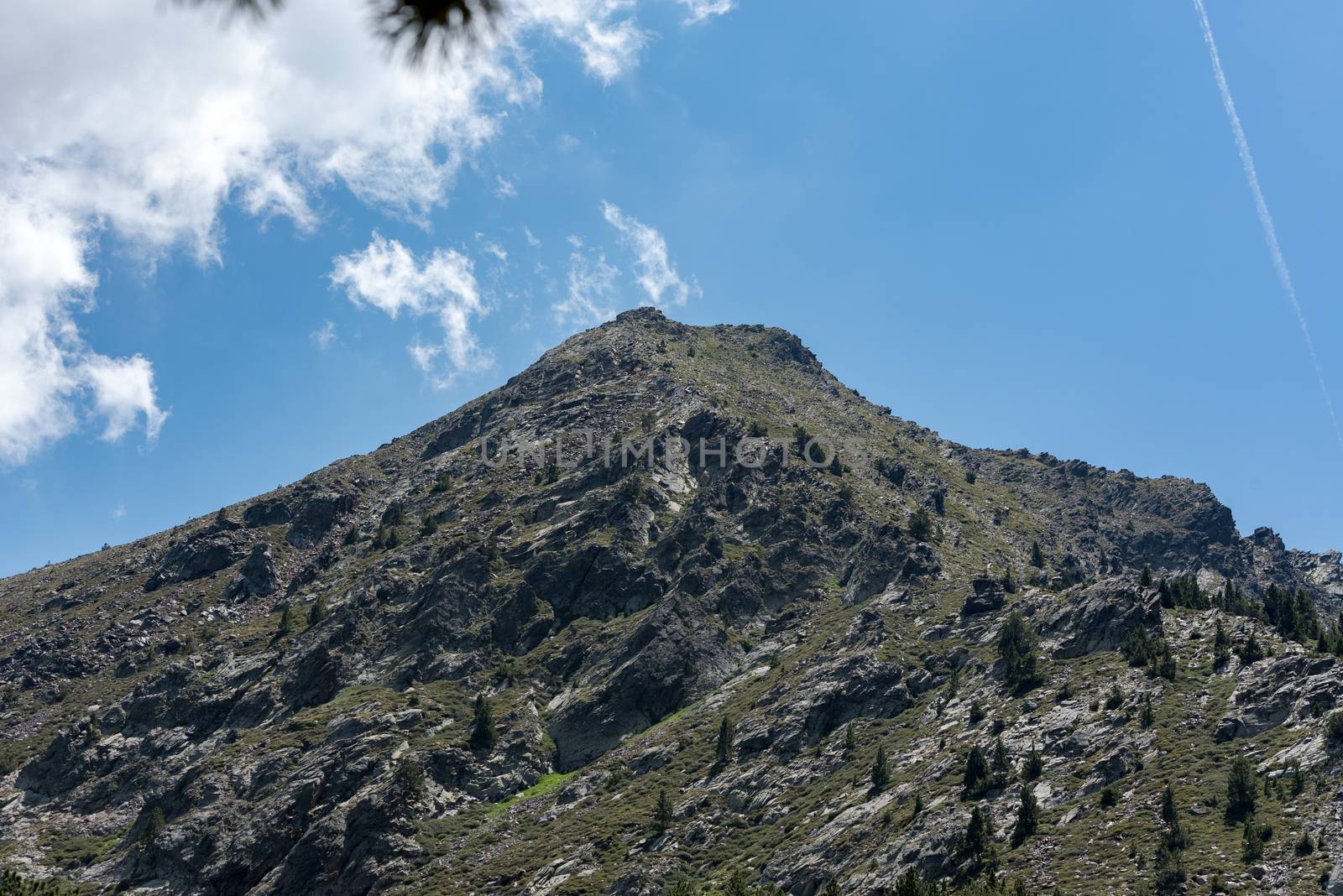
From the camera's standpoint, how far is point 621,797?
367 ft

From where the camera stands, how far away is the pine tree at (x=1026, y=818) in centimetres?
7644

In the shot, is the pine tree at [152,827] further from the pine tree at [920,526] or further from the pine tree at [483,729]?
the pine tree at [920,526]

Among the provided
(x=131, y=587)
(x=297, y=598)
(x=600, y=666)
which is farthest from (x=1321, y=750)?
(x=131, y=587)

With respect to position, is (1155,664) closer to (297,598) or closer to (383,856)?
(383,856)

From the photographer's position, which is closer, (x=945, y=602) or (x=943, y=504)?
(x=945, y=602)

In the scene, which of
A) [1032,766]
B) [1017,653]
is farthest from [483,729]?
[1032,766]

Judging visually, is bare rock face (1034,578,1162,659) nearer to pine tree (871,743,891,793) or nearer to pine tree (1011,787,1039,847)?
pine tree (871,743,891,793)

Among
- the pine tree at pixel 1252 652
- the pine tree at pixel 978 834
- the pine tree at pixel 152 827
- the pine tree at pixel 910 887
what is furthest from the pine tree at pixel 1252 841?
the pine tree at pixel 152 827

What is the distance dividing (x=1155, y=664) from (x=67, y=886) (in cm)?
12485

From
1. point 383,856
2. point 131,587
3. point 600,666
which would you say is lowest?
point 383,856

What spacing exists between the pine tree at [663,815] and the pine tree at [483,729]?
31.5 m

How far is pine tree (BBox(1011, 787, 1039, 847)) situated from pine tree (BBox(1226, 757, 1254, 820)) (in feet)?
46.6

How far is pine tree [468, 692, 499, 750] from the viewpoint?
126 meters

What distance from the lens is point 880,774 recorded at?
315 feet
